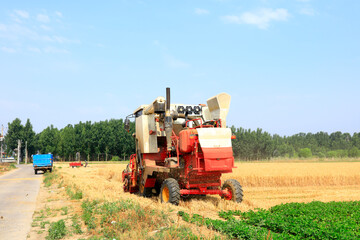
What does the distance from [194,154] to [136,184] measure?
220 inches

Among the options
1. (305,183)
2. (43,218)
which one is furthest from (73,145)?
(43,218)

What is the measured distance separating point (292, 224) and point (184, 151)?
418 centimetres

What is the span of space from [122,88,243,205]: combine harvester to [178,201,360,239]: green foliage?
151cm

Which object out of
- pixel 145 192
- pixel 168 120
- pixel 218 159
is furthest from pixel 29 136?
pixel 218 159

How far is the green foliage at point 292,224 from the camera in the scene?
677 cm

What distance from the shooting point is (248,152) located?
3679 inches

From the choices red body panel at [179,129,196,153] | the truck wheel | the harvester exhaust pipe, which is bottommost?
the truck wheel

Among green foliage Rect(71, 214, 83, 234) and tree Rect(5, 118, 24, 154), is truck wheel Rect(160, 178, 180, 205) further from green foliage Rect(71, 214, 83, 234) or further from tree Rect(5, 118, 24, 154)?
tree Rect(5, 118, 24, 154)

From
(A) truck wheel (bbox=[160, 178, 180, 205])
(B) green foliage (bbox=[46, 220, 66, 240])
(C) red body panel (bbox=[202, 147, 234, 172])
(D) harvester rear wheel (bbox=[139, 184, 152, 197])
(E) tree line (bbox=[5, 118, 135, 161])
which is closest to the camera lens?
(B) green foliage (bbox=[46, 220, 66, 240])

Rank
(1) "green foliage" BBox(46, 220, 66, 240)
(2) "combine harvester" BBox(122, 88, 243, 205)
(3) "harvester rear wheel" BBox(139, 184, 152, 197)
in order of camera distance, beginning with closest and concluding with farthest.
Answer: (1) "green foliage" BBox(46, 220, 66, 240)
(2) "combine harvester" BBox(122, 88, 243, 205)
(3) "harvester rear wheel" BBox(139, 184, 152, 197)

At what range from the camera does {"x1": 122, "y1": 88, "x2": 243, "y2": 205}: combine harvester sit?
1035 cm

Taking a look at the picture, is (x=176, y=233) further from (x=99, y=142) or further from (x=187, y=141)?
(x=99, y=142)

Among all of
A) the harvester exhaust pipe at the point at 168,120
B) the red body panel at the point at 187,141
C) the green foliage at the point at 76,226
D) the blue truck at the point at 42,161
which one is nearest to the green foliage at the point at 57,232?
the green foliage at the point at 76,226

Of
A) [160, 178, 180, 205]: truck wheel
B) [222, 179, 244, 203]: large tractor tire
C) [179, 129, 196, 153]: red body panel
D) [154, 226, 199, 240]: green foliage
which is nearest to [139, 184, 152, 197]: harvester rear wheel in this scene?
[160, 178, 180, 205]: truck wheel
